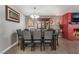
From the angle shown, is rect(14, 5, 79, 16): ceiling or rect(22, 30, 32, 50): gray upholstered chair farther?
rect(14, 5, 79, 16): ceiling

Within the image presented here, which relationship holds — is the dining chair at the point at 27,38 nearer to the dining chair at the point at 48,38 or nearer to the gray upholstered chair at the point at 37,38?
the gray upholstered chair at the point at 37,38

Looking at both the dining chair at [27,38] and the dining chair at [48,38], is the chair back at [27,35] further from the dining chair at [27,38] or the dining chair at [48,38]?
the dining chair at [48,38]

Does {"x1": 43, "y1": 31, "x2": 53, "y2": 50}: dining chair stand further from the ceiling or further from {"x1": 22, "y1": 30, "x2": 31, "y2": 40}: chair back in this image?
the ceiling

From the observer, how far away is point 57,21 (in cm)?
1273

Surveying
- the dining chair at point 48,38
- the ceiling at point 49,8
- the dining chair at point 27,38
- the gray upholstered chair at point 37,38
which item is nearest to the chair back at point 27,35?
the dining chair at point 27,38

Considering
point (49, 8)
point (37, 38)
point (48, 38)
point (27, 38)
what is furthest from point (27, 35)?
point (49, 8)

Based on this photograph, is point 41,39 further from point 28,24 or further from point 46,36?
point 28,24

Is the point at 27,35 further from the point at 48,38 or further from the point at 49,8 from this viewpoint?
the point at 49,8

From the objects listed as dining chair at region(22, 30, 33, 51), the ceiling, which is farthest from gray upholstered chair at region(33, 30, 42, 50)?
the ceiling

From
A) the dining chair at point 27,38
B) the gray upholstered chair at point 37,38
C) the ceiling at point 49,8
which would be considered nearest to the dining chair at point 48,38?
the gray upholstered chair at point 37,38

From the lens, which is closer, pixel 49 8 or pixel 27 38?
pixel 27 38

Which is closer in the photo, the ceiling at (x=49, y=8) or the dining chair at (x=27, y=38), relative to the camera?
the dining chair at (x=27, y=38)

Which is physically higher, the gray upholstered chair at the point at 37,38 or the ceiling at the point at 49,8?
the ceiling at the point at 49,8
